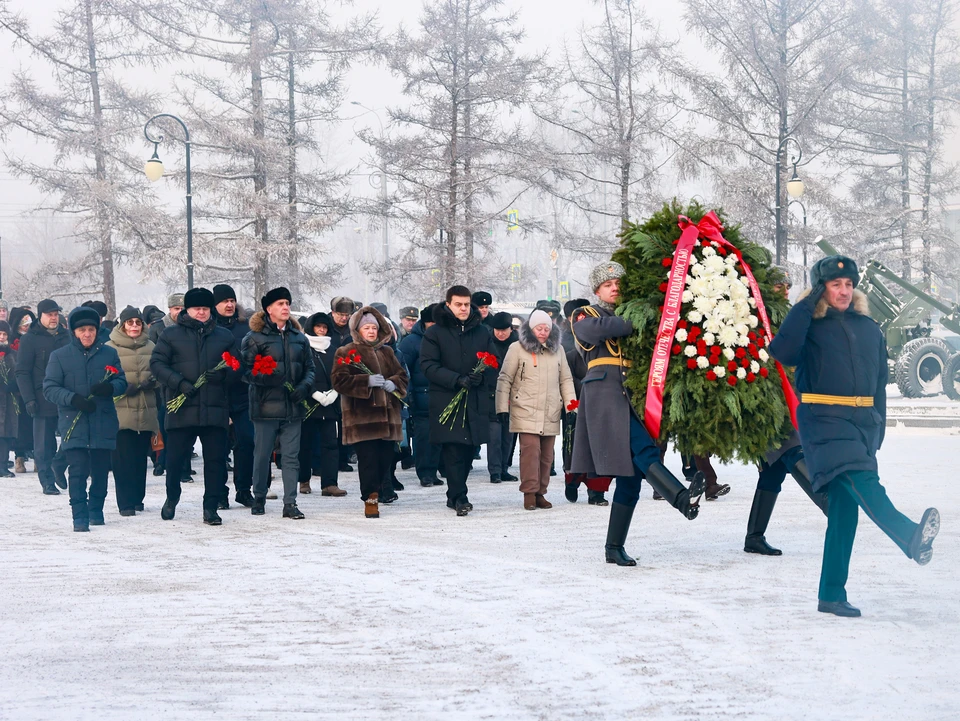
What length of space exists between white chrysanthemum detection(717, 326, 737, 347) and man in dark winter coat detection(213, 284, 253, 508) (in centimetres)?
527

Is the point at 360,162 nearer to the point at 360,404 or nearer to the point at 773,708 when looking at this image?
the point at 360,404

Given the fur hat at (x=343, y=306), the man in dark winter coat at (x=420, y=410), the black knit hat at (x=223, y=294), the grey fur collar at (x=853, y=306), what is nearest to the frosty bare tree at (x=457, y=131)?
the man in dark winter coat at (x=420, y=410)

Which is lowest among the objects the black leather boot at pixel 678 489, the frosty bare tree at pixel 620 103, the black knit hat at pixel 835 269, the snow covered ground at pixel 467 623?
the snow covered ground at pixel 467 623

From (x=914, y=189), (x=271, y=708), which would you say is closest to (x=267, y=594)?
(x=271, y=708)

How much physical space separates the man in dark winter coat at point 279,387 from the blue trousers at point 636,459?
359 centimetres

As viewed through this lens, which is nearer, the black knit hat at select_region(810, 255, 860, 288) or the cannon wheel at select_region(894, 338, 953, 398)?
the black knit hat at select_region(810, 255, 860, 288)

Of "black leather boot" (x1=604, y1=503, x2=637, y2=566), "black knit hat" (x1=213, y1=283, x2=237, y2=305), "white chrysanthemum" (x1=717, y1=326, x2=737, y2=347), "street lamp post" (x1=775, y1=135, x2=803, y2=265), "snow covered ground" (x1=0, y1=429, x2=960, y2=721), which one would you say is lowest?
"snow covered ground" (x1=0, y1=429, x2=960, y2=721)

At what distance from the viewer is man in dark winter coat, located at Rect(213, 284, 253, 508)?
11539mm

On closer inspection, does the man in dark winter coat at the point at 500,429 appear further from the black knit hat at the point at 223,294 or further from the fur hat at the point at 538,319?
the black knit hat at the point at 223,294

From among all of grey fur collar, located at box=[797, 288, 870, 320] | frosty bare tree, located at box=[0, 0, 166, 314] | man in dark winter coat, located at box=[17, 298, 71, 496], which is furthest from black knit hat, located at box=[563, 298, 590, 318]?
frosty bare tree, located at box=[0, 0, 166, 314]

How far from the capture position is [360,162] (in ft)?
106

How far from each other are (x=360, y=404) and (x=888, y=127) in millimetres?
29495

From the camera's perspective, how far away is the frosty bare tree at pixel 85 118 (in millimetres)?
31781

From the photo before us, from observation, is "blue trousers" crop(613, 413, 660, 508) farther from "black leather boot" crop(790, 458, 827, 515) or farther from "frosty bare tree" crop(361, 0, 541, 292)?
"frosty bare tree" crop(361, 0, 541, 292)
